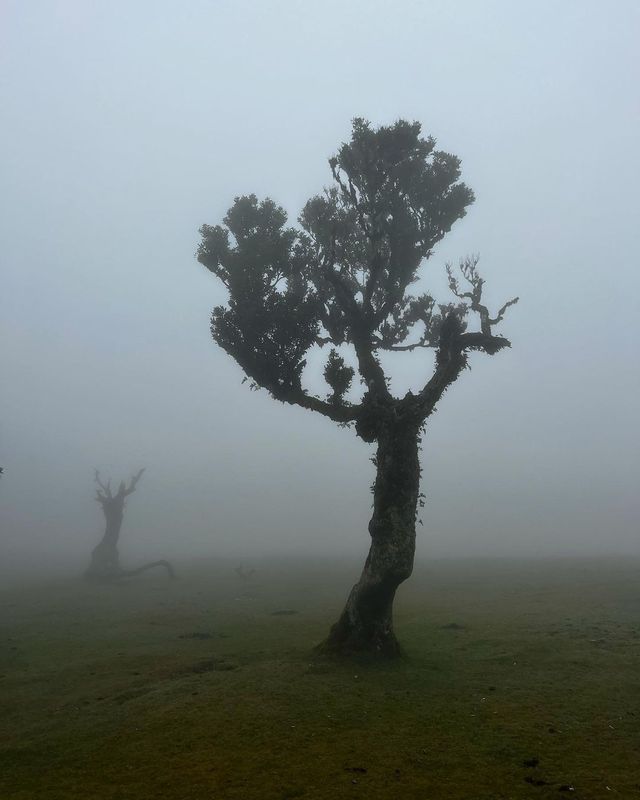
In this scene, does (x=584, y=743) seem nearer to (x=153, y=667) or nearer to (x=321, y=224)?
(x=153, y=667)

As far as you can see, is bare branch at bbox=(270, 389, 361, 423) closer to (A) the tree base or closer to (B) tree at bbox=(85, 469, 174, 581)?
(A) the tree base

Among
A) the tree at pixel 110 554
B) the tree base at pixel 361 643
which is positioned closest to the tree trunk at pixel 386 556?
the tree base at pixel 361 643

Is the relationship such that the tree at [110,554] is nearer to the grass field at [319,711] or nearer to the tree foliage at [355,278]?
the grass field at [319,711]

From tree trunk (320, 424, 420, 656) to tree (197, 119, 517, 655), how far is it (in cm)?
3

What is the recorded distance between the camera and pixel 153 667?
1673cm

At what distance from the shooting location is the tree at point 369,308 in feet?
58.9

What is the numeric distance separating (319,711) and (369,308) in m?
14.6

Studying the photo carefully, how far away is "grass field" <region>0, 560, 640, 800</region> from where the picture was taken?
28.8 ft

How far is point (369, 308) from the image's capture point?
22.1 metres

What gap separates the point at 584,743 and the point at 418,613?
694 inches

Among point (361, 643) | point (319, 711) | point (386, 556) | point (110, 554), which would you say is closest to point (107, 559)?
point (110, 554)

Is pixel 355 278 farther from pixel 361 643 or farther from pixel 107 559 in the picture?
pixel 107 559

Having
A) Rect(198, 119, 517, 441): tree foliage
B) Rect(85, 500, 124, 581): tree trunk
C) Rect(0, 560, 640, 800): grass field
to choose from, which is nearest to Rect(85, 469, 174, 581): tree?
Rect(85, 500, 124, 581): tree trunk

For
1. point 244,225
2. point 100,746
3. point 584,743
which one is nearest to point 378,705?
point 584,743
